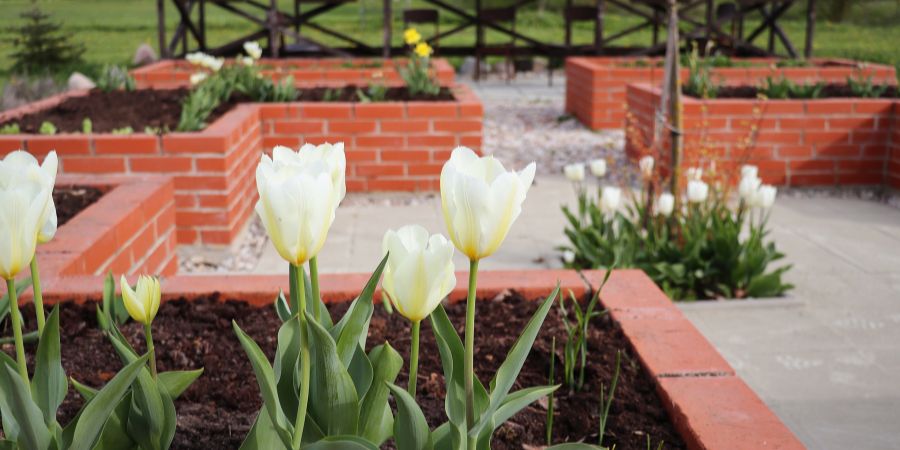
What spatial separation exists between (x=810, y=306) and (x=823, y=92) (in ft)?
12.7

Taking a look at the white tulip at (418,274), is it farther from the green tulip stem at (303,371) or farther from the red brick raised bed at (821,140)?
the red brick raised bed at (821,140)

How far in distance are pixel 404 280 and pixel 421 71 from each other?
19.6ft

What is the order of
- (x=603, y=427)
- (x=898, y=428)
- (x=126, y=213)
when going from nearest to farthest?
(x=603, y=427), (x=898, y=428), (x=126, y=213)

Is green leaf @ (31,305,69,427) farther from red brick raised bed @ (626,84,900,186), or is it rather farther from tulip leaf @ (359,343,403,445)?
red brick raised bed @ (626,84,900,186)

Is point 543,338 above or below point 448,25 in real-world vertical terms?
below

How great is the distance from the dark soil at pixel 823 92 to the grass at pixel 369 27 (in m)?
13.4

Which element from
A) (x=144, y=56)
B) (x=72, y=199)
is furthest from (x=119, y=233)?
(x=144, y=56)

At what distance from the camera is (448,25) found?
92.7 ft

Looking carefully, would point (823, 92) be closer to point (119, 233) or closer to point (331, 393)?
point (119, 233)

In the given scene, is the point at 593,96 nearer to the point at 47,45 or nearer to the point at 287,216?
the point at 287,216

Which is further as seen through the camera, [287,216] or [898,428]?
[898,428]

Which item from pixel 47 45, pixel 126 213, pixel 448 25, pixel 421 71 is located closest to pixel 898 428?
pixel 126 213

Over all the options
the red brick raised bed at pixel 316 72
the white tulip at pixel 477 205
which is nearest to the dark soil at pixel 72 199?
the white tulip at pixel 477 205

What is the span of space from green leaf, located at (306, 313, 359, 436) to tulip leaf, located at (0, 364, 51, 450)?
353 mm
